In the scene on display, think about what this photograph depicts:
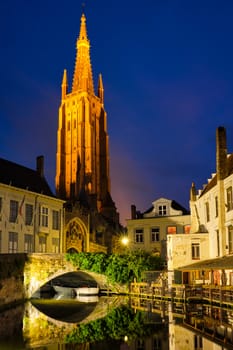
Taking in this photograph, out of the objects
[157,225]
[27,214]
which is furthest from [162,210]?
[27,214]

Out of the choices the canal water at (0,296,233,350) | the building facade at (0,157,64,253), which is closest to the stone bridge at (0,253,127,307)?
the canal water at (0,296,233,350)

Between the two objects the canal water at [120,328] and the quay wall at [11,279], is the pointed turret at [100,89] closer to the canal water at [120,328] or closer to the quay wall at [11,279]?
the quay wall at [11,279]

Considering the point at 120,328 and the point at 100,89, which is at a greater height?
the point at 100,89

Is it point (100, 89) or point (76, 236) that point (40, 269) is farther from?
point (100, 89)

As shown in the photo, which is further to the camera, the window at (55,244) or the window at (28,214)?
the window at (55,244)

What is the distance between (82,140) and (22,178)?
51490 mm

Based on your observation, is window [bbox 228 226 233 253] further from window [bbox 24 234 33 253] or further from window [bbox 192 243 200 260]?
window [bbox 24 234 33 253]

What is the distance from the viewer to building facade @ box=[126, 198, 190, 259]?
173ft

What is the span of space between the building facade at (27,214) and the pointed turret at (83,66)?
57.1 m

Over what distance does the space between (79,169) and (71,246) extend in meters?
39.3

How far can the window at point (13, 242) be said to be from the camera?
4072 centimetres

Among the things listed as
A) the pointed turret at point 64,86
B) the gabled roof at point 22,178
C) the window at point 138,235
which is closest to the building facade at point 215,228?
the window at point 138,235

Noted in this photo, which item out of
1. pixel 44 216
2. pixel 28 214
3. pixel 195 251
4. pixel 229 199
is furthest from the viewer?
pixel 44 216

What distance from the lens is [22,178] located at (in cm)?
4525
